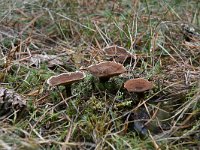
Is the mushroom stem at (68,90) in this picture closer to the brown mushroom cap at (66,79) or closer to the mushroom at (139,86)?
the brown mushroom cap at (66,79)

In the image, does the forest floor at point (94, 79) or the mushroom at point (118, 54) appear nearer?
the forest floor at point (94, 79)

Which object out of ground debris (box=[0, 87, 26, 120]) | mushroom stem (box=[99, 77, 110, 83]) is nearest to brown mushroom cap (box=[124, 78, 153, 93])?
mushroom stem (box=[99, 77, 110, 83])

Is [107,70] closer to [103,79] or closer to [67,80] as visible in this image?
[103,79]

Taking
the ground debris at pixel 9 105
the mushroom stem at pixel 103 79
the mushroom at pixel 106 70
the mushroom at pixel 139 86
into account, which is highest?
the mushroom at pixel 106 70

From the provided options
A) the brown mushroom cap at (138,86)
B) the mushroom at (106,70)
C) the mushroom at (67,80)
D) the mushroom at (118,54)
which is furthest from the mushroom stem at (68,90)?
the mushroom at (118,54)

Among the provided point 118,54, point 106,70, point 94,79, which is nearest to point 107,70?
point 106,70

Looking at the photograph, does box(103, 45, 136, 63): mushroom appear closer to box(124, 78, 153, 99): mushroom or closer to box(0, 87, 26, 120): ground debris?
box(124, 78, 153, 99): mushroom
